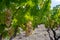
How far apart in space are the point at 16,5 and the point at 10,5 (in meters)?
0.64

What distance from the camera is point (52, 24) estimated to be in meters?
24.3

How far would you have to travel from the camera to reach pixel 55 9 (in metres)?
21.2

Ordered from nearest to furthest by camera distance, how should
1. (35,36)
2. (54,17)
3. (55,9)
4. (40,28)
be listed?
(55,9) < (54,17) < (35,36) < (40,28)

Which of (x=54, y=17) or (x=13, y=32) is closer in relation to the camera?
(x=13, y=32)

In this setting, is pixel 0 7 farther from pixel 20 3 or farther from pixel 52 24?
pixel 52 24

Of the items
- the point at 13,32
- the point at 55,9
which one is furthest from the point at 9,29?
the point at 55,9

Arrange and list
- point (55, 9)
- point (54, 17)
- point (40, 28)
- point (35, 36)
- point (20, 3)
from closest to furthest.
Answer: point (20, 3) < point (55, 9) < point (54, 17) < point (35, 36) < point (40, 28)

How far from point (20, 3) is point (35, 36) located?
2598 cm

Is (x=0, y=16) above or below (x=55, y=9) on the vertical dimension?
below

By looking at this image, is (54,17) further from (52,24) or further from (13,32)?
(13,32)

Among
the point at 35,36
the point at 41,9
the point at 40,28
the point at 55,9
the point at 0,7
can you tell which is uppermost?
the point at 40,28

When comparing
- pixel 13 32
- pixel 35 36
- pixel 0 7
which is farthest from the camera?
pixel 35 36

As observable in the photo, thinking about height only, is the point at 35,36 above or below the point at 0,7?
above

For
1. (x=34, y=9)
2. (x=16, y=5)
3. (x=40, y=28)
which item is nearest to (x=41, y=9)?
(x=34, y=9)
